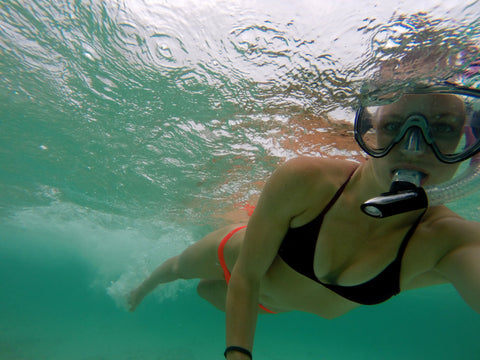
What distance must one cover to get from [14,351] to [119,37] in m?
25.0

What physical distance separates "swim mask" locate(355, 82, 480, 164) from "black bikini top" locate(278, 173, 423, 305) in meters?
0.65

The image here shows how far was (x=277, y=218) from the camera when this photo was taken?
2502mm

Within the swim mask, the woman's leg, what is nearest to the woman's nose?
the swim mask

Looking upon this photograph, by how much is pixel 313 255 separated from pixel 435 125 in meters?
1.55

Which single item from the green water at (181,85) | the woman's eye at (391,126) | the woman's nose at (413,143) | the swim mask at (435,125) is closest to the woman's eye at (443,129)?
the swim mask at (435,125)

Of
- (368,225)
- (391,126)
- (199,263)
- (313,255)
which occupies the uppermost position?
(391,126)

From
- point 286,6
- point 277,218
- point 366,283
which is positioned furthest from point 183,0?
point 366,283

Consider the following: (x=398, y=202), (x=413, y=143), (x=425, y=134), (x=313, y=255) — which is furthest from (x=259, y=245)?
(x=425, y=134)

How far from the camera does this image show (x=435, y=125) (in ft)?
6.86

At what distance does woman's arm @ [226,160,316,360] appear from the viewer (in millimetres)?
2363

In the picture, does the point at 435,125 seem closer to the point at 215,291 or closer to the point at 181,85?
the point at 215,291

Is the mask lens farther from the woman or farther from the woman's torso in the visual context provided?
the woman's torso

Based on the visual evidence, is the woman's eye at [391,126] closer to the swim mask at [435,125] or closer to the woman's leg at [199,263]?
the swim mask at [435,125]

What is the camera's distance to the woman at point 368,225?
2.08 meters
